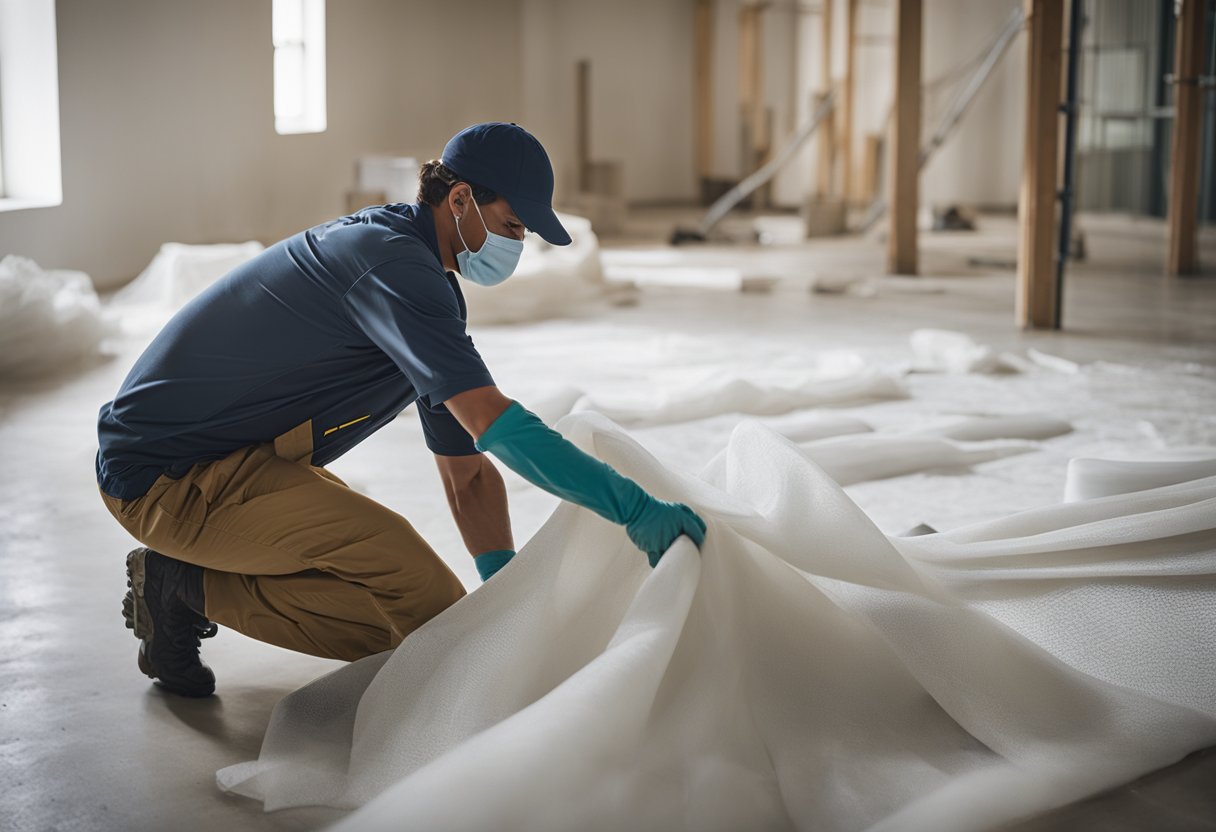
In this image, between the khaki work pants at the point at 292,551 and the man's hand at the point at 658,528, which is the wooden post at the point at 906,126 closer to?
the khaki work pants at the point at 292,551

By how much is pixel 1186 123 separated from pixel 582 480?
707cm

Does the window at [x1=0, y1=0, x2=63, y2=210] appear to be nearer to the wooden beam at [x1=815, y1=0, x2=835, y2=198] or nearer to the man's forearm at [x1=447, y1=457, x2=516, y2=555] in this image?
the man's forearm at [x1=447, y1=457, x2=516, y2=555]

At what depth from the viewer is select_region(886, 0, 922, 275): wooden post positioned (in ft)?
26.6

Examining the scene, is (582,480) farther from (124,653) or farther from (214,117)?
(214,117)

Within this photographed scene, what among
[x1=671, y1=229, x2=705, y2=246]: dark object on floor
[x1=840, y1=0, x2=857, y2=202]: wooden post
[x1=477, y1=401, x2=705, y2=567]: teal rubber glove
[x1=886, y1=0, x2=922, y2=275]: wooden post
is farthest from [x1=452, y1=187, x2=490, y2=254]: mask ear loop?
[x1=840, y1=0, x2=857, y2=202]: wooden post

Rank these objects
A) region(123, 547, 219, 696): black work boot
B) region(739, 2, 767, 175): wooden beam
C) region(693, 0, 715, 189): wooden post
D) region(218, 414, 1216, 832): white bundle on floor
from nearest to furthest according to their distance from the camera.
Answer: region(218, 414, 1216, 832): white bundle on floor
region(123, 547, 219, 696): black work boot
region(739, 2, 767, 175): wooden beam
region(693, 0, 715, 189): wooden post

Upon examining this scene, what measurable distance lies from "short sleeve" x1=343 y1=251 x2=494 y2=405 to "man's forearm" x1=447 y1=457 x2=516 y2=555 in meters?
0.49

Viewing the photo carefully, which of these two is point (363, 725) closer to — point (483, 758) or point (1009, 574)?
point (483, 758)

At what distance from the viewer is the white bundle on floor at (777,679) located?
177 cm

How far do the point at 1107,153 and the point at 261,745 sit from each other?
1246 cm

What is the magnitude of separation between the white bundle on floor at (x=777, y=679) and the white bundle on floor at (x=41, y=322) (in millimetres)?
3556

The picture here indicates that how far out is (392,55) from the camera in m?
11.1

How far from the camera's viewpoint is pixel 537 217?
7.29ft

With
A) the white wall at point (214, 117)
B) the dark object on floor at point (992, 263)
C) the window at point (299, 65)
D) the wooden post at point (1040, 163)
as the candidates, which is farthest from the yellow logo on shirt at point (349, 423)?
the window at point (299, 65)
